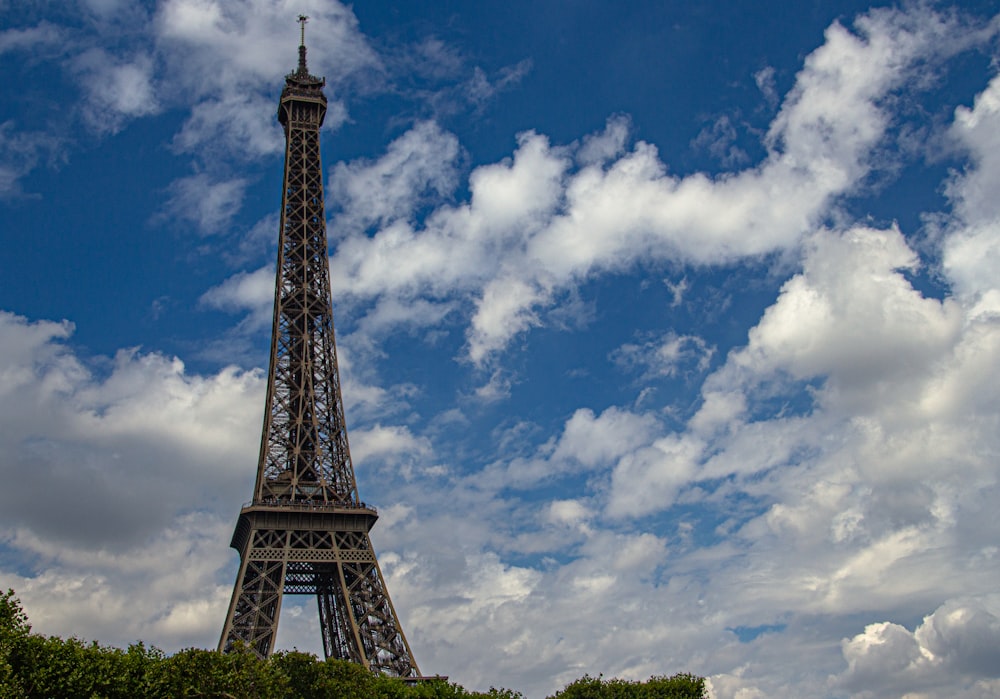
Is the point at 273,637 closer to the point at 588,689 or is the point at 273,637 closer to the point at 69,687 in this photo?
the point at 588,689

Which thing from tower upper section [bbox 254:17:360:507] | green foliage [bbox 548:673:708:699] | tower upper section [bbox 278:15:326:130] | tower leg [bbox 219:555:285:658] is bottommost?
green foliage [bbox 548:673:708:699]

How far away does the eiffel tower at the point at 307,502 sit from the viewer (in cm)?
7631

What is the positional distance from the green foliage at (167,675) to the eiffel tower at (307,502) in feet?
42.1

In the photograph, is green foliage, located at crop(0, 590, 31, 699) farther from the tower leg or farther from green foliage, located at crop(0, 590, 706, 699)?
the tower leg

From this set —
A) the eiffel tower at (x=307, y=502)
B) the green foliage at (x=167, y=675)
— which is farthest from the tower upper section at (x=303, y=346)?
the green foliage at (x=167, y=675)

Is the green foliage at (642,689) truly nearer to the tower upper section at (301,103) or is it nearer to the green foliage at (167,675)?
the green foliage at (167,675)

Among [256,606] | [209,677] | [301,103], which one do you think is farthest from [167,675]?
[301,103]

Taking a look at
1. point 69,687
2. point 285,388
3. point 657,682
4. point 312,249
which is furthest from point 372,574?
point 69,687

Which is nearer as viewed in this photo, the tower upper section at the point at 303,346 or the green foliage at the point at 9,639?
the green foliage at the point at 9,639

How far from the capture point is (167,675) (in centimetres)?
4638

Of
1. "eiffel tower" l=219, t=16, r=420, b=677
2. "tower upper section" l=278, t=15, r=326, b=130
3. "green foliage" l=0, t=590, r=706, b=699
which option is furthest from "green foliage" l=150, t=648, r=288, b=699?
"tower upper section" l=278, t=15, r=326, b=130

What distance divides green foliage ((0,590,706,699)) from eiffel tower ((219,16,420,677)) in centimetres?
1282

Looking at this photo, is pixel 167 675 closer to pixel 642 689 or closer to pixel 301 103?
pixel 642 689

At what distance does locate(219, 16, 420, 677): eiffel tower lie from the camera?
76.3 meters
